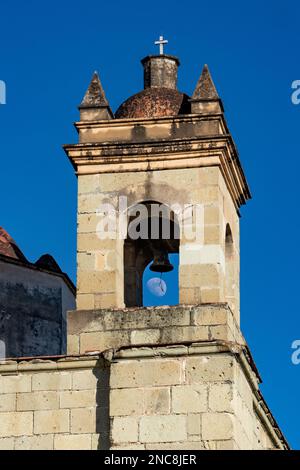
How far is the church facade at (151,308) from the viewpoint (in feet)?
61.5

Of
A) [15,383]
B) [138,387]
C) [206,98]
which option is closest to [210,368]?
[138,387]

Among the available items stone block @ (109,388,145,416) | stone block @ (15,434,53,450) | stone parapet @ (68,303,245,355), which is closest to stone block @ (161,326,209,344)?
stone parapet @ (68,303,245,355)

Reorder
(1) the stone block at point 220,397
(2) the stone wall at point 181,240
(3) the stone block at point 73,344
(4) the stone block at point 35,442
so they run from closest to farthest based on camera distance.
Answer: (1) the stone block at point 220,397 < (4) the stone block at point 35,442 < (3) the stone block at point 73,344 < (2) the stone wall at point 181,240

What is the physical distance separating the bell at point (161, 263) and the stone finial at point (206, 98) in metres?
2.21

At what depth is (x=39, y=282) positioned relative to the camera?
24.5 metres

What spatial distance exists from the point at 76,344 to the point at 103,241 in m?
1.35

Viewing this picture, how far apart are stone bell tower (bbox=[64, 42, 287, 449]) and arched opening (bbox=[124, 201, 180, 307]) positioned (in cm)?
3

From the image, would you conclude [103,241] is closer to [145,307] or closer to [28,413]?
[145,307]

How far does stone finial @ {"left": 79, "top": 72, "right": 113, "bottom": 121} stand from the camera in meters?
20.9

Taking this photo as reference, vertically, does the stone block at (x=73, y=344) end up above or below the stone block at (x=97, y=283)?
below

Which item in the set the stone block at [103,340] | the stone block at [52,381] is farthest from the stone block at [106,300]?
the stone block at [52,381]

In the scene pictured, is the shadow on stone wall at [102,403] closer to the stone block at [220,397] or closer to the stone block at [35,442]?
the stone block at [35,442]

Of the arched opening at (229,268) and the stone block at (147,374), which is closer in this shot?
the stone block at (147,374)
